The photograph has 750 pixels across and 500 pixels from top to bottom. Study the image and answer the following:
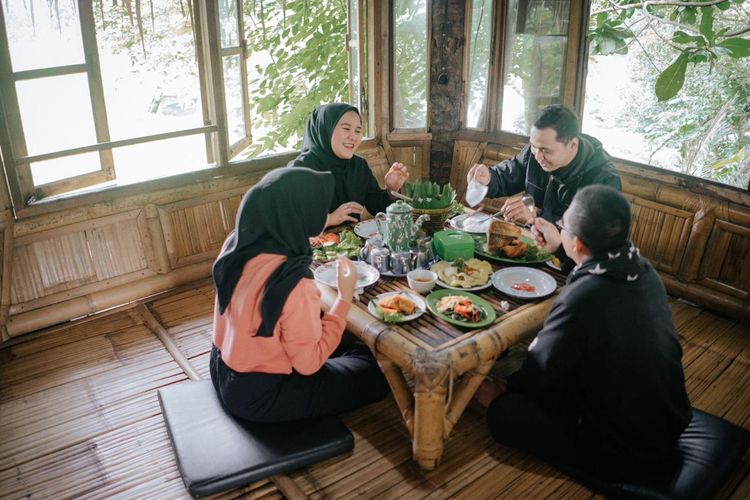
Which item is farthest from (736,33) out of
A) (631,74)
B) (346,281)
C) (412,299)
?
(346,281)

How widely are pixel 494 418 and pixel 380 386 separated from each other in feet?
1.80

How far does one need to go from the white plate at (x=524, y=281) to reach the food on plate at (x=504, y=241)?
5.2 inches

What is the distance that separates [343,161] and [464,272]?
4.54ft

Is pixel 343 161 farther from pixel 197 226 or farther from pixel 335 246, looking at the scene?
pixel 197 226

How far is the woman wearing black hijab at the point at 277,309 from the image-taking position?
7.38ft

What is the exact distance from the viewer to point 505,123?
4.82m

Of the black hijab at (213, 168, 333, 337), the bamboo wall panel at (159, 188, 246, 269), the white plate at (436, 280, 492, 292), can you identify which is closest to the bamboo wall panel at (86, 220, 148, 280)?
the bamboo wall panel at (159, 188, 246, 269)

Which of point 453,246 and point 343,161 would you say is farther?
point 343,161

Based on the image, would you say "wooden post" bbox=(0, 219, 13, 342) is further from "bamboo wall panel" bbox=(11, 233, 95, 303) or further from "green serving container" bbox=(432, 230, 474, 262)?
"green serving container" bbox=(432, 230, 474, 262)

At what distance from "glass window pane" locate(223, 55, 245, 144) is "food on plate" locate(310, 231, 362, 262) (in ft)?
5.16

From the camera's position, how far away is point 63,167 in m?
3.76

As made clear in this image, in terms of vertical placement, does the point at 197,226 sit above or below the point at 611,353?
below

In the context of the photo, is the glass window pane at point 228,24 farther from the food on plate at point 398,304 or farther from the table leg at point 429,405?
the table leg at point 429,405

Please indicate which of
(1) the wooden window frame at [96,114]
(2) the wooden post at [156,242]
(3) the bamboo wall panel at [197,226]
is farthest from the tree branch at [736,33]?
(2) the wooden post at [156,242]
